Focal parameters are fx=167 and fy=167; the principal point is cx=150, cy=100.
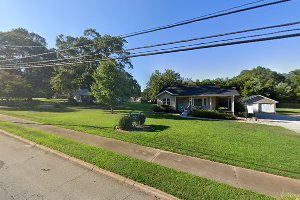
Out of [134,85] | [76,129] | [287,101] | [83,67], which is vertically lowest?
[76,129]

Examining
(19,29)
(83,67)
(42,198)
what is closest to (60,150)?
(42,198)

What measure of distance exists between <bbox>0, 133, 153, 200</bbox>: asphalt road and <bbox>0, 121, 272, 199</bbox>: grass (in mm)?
445

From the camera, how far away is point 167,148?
293 inches

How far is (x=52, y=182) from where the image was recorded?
4922 mm

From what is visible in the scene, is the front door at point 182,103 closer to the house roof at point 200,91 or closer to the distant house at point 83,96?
the house roof at point 200,91

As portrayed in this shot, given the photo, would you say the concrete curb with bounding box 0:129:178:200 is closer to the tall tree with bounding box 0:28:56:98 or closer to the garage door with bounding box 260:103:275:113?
the garage door with bounding box 260:103:275:113

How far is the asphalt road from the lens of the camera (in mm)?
4309

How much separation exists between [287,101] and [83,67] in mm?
54269

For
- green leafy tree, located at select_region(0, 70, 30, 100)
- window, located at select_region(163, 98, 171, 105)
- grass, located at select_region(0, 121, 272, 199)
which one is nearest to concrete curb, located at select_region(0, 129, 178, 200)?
grass, located at select_region(0, 121, 272, 199)

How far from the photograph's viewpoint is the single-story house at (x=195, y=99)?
23984 mm

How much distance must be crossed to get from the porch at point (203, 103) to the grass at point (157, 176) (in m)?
19.0

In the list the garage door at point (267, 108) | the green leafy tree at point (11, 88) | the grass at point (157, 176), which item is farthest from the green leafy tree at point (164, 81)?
the grass at point (157, 176)

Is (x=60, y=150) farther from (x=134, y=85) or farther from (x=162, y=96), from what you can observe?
(x=134, y=85)

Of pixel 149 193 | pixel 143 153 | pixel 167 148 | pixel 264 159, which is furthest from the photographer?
pixel 167 148
